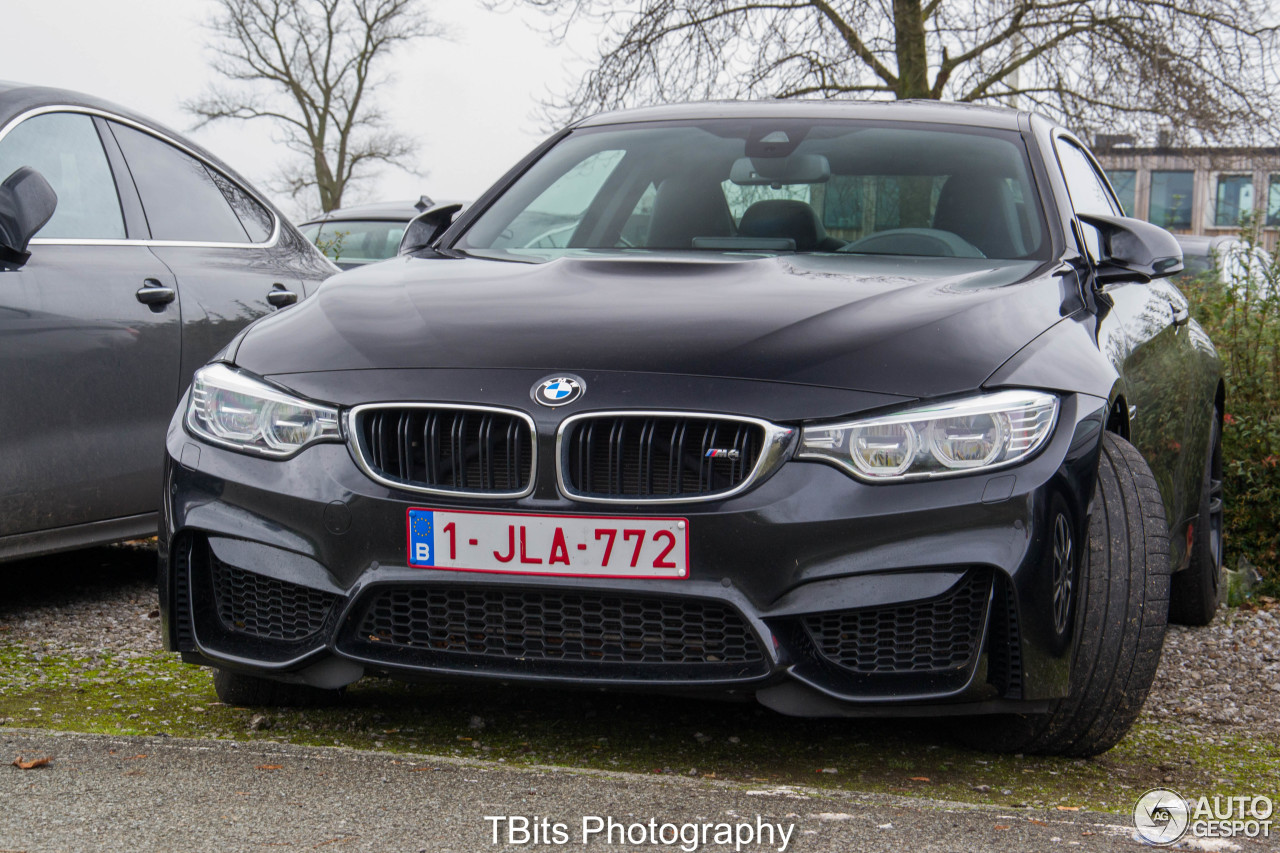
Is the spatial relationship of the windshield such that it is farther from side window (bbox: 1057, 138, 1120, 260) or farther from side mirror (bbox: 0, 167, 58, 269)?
side mirror (bbox: 0, 167, 58, 269)

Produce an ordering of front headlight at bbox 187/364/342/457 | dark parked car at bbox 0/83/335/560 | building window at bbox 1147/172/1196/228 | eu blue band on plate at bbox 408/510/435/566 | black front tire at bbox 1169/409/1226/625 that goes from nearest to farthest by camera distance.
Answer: eu blue band on plate at bbox 408/510/435/566, front headlight at bbox 187/364/342/457, dark parked car at bbox 0/83/335/560, black front tire at bbox 1169/409/1226/625, building window at bbox 1147/172/1196/228

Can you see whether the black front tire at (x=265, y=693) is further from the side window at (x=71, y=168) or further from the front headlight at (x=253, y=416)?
the side window at (x=71, y=168)

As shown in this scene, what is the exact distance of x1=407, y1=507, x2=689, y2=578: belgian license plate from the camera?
2584 millimetres

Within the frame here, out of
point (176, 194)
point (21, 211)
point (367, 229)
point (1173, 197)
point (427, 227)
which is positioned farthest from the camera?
point (367, 229)

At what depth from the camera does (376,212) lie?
1231cm

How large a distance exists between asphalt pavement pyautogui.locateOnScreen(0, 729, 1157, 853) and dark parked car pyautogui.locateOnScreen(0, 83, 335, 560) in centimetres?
153

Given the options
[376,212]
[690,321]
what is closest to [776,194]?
[690,321]

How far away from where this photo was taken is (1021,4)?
1520cm

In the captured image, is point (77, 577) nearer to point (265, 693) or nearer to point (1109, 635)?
point (265, 693)

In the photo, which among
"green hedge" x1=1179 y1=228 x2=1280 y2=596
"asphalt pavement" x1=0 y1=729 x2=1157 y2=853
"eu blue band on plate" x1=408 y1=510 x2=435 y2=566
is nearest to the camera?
"asphalt pavement" x1=0 y1=729 x2=1157 y2=853

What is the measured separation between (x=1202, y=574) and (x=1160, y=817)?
8.36ft

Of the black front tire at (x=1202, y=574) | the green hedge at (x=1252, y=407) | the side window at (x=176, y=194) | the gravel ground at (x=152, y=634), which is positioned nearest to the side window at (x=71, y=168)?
the side window at (x=176, y=194)

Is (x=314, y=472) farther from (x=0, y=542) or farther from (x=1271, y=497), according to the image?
(x=1271, y=497)

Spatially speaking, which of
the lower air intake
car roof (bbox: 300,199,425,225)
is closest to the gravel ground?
the lower air intake
